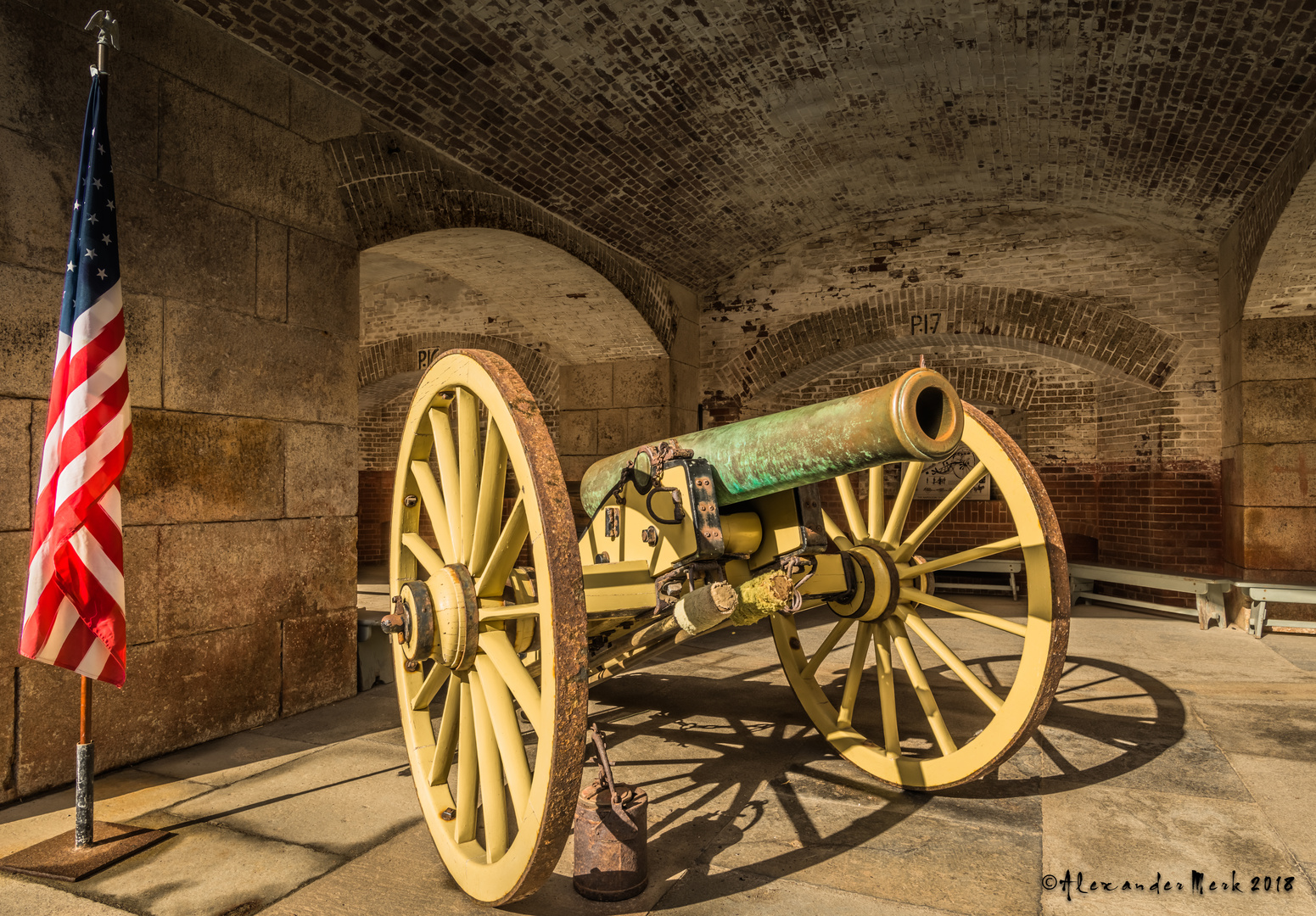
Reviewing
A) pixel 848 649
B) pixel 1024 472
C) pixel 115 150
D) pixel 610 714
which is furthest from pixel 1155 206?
pixel 115 150

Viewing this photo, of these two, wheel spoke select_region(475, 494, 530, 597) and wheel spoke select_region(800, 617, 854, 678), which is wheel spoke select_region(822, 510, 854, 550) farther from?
wheel spoke select_region(475, 494, 530, 597)

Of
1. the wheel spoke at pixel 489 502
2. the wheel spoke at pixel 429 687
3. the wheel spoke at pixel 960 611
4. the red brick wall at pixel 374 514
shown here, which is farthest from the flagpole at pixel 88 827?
the red brick wall at pixel 374 514

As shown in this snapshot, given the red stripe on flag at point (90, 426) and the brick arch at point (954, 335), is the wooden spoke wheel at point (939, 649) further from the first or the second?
the brick arch at point (954, 335)

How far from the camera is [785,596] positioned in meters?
1.88

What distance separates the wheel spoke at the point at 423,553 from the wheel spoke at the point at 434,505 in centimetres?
3

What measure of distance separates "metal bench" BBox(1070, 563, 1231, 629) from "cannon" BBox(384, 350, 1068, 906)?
3.17 m

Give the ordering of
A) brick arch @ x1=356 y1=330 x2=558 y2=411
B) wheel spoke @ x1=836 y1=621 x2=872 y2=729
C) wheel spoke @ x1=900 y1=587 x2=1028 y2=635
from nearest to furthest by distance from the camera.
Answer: wheel spoke @ x1=900 y1=587 x2=1028 y2=635 < wheel spoke @ x1=836 y1=621 x2=872 y2=729 < brick arch @ x1=356 y1=330 x2=558 y2=411

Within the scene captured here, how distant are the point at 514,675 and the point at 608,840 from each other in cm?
51

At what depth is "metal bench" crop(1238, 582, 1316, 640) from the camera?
514cm

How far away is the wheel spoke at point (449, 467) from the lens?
2109 millimetres

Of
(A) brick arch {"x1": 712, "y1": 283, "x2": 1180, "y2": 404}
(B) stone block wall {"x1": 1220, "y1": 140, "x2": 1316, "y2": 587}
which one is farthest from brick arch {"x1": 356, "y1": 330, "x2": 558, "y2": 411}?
(B) stone block wall {"x1": 1220, "y1": 140, "x2": 1316, "y2": 587}

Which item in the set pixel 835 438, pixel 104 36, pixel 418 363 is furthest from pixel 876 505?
pixel 418 363

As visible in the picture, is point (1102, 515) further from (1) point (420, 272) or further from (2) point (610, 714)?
(1) point (420, 272)

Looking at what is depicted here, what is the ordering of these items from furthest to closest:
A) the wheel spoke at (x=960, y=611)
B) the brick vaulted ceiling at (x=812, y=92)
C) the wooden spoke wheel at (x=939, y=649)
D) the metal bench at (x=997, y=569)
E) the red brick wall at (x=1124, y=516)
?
the metal bench at (x=997, y=569) → the red brick wall at (x=1124, y=516) → the brick vaulted ceiling at (x=812, y=92) → the wheel spoke at (x=960, y=611) → the wooden spoke wheel at (x=939, y=649)
